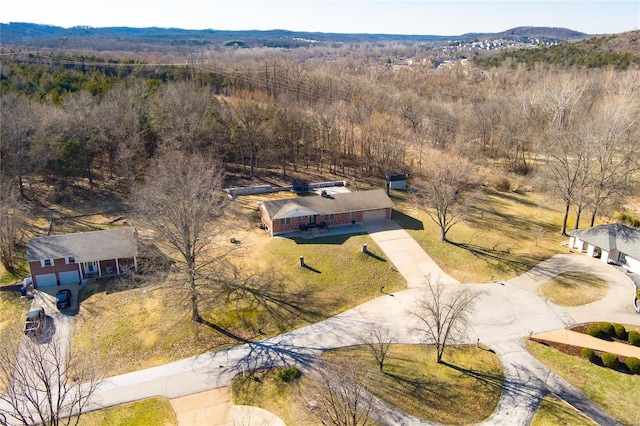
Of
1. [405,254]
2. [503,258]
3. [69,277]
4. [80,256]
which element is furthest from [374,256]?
[69,277]

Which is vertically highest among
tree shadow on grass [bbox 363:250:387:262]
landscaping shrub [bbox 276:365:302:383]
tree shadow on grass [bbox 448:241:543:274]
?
tree shadow on grass [bbox 363:250:387:262]

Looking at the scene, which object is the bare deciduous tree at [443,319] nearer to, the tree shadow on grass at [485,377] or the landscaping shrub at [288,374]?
the tree shadow on grass at [485,377]

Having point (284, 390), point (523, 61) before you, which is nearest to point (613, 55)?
point (523, 61)

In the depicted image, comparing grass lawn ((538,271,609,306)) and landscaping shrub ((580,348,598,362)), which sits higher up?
grass lawn ((538,271,609,306))

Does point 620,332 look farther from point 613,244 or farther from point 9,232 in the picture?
point 9,232

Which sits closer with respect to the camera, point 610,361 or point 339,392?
point 339,392

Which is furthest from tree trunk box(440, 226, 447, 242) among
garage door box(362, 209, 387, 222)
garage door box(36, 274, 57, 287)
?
garage door box(36, 274, 57, 287)

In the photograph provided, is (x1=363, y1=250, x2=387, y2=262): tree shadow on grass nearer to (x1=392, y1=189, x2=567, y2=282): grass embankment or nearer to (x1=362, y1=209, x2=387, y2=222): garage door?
(x1=392, y1=189, x2=567, y2=282): grass embankment
